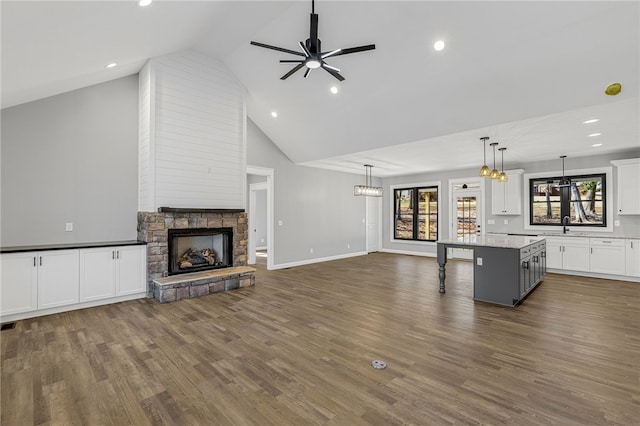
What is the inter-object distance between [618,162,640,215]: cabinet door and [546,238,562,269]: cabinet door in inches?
50.3

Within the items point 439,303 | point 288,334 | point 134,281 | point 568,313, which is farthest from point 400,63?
point 134,281

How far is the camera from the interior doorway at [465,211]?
8680 millimetres

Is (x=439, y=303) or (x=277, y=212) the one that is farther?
(x=277, y=212)

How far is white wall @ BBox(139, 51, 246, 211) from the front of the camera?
507 centimetres

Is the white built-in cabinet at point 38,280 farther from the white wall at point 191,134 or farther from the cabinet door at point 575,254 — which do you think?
the cabinet door at point 575,254

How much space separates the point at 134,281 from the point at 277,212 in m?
3.62

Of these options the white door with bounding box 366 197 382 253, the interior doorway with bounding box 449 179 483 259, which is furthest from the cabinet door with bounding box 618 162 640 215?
the white door with bounding box 366 197 382 253

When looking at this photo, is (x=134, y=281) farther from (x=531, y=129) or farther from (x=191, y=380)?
(x=531, y=129)

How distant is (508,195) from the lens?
7.82 metres

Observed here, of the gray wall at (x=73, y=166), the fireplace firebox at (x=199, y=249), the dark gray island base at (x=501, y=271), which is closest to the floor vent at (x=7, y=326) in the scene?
the gray wall at (x=73, y=166)

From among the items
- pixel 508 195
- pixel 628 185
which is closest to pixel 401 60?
pixel 508 195

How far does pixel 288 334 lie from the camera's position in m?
3.47

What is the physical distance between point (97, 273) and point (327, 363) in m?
3.82

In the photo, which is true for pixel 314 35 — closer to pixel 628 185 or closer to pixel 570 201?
pixel 628 185
